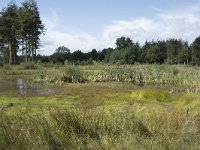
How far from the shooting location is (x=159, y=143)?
279 inches

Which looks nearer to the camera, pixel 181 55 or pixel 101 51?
pixel 181 55

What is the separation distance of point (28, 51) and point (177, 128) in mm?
68340

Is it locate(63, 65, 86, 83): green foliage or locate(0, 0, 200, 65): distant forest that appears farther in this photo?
locate(0, 0, 200, 65): distant forest

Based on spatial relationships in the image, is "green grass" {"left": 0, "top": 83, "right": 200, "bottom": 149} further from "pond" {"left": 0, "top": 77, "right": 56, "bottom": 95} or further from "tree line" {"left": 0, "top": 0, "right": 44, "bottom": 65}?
"tree line" {"left": 0, "top": 0, "right": 44, "bottom": 65}

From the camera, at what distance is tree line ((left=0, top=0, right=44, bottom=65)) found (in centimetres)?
6950

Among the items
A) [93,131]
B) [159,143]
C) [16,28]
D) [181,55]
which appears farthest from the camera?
[181,55]

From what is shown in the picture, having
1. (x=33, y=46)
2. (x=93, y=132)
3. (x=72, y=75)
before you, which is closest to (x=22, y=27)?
(x=33, y=46)

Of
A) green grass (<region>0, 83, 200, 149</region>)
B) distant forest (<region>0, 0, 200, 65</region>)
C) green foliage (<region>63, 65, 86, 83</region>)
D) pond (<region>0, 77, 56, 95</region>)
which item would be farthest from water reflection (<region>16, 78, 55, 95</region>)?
distant forest (<region>0, 0, 200, 65</region>)

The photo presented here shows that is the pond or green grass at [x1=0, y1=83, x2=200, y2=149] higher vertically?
green grass at [x1=0, y1=83, x2=200, y2=149]

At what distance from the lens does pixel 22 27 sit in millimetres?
68312

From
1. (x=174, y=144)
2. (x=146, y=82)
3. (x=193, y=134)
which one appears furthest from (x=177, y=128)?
(x=146, y=82)

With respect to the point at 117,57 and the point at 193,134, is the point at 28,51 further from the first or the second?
the point at 193,134

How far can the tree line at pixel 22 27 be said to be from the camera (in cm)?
6950

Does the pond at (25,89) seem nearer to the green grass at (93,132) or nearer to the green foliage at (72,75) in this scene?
the green foliage at (72,75)
